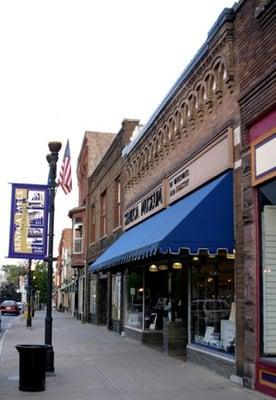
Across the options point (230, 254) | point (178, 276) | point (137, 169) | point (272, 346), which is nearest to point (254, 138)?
point (230, 254)

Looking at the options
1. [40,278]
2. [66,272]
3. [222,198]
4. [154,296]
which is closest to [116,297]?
[154,296]

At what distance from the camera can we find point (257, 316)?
424 inches

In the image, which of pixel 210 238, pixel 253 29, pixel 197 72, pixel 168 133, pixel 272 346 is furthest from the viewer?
pixel 168 133

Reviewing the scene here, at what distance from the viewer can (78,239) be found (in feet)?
143

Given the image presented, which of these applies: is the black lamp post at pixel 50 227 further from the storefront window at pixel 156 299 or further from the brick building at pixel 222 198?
the storefront window at pixel 156 299

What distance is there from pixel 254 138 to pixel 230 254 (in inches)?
109

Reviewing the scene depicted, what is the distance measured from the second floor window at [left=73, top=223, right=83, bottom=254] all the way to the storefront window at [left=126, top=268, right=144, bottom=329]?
61.4 ft

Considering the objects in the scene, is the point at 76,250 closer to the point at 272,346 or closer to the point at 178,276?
the point at 178,276

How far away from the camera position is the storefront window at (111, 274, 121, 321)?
86.2ft

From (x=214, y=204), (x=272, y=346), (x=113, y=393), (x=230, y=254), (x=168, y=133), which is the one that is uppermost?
(x=168, y=133)

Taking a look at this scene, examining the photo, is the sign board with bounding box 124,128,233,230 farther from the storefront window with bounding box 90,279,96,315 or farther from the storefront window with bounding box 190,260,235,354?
the storefront window with bounding box 90,279,96,315

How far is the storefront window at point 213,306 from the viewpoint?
1300 centimetres

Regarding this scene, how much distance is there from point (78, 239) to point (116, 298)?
1672cm

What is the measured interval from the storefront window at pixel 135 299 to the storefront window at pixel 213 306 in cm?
677
